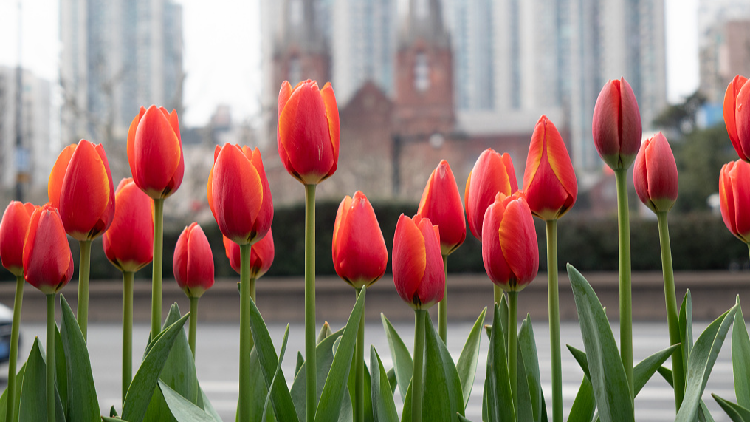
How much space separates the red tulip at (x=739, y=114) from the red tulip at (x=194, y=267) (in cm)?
87

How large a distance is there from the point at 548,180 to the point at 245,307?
19.3 inches

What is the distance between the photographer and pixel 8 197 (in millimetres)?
21062

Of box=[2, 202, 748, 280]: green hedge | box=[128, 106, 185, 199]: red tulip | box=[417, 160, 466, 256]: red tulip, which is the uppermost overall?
box=[128, 106, 185, 199]: red tulip

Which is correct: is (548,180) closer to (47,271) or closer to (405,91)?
(47,271)

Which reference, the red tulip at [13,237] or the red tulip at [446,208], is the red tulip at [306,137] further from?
the red tulip at [13,237]

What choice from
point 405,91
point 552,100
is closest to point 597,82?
point 552,100

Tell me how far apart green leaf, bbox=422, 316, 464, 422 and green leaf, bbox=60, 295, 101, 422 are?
48 cm

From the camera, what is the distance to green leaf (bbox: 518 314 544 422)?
1.09m

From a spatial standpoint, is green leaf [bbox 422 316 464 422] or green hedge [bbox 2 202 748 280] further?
green hedge [bbox 2 202 748 280]

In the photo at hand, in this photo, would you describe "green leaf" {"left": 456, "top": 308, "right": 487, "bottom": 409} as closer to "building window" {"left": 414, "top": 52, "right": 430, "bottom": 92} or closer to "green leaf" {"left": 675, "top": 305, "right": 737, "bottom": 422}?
"green leaf" {"left": 675, "top": 305, "right": 737, "bottom": 422}

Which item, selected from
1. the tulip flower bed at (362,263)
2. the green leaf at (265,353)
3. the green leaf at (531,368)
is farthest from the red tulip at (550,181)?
the green leaf at (265,353)

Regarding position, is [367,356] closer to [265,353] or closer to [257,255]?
[257,255]

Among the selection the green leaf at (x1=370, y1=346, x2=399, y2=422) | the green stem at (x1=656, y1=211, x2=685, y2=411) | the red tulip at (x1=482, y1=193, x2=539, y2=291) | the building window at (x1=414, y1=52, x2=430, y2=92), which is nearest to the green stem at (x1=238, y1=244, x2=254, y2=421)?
the green leaf at (x1=370, y1=346, x2=399, y2=422)

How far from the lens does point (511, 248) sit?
941 mm
